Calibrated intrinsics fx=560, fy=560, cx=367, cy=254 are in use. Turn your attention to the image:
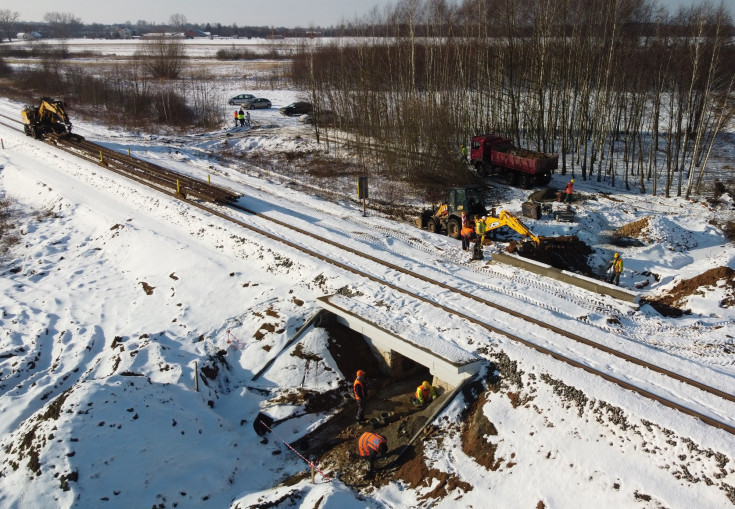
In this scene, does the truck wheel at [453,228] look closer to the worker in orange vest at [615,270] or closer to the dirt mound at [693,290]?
the worker in orange vest at [615,270]

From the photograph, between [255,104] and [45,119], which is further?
[255,104]

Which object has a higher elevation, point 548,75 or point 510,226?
point 548,75

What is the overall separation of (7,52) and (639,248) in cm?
10182

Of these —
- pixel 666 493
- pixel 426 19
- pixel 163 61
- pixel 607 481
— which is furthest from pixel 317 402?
pixel 163 61

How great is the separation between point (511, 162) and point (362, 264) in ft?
43.5

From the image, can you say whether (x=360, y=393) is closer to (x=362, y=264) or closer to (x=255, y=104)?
(x=362, y=264)

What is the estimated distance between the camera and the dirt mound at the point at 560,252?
20078 mm

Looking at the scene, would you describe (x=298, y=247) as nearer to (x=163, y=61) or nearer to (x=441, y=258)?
(x=441, y=258)

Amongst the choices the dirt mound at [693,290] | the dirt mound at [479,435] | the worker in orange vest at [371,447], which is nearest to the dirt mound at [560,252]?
the dirt mound at [693,290]

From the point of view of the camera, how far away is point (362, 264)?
764 inches

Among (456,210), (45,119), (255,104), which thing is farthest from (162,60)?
(456,210)

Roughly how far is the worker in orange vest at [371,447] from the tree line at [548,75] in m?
20.1

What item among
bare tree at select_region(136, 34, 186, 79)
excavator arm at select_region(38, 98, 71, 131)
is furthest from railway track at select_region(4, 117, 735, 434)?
bare tree at select_region(136, 34, 186, 79)

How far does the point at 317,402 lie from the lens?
14.3 meters
